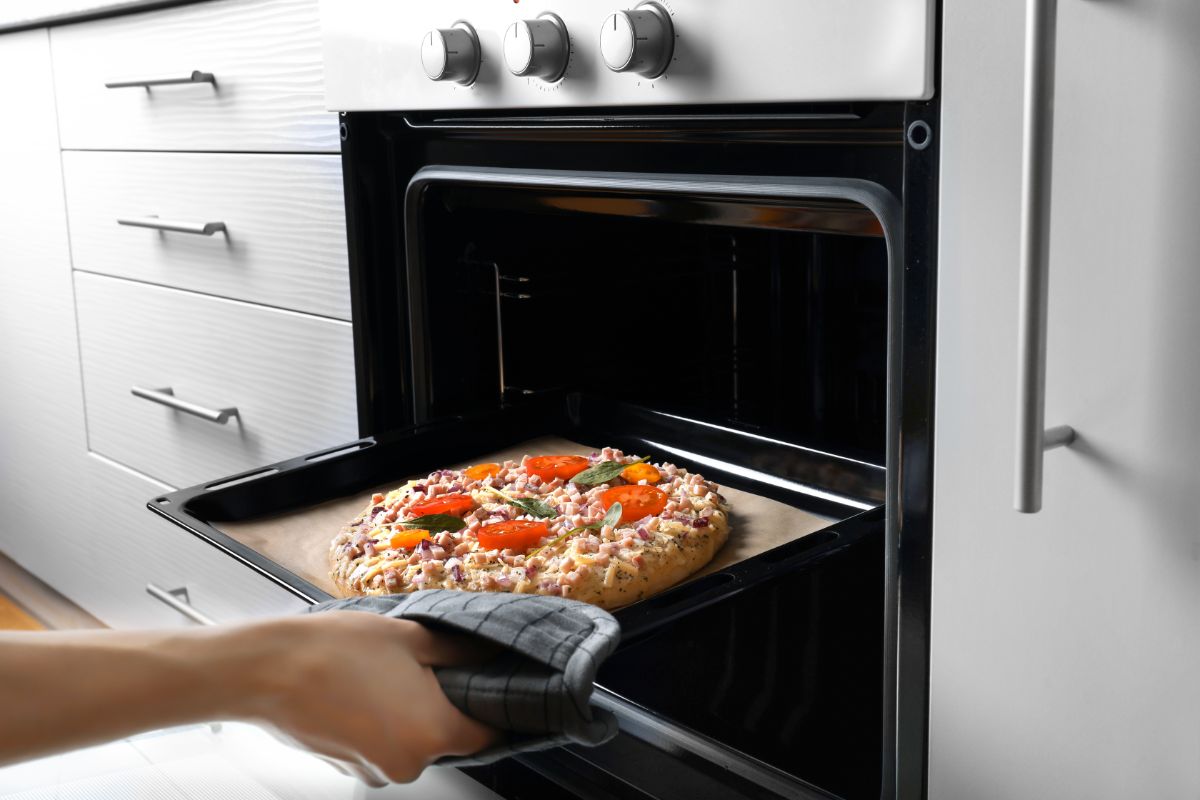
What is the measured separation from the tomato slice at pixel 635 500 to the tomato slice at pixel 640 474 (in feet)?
0.09

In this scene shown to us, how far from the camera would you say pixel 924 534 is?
68 centimetres

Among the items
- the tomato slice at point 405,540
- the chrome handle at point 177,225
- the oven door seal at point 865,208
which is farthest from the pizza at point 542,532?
the chrome handle at point 177,225

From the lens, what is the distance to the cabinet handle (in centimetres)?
54

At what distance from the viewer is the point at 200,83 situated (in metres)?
1.39

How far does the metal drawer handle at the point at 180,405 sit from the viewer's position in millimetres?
1450

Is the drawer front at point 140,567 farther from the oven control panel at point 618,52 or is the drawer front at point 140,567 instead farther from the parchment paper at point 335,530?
the oven control panel at point 618,52

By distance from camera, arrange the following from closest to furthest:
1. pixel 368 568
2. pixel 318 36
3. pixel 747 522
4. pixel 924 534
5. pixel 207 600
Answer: pixel 924 534 → pixel 368 568 → pixel 747 522 → pixel 318 36 → pixel 207 600

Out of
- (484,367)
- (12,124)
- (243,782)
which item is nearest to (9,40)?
(12,124)

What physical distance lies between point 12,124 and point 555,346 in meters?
1.22

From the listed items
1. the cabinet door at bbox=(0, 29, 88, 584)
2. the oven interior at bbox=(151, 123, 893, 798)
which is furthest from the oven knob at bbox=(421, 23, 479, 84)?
the cabinet door at bbox=(0, 29, 88, 584)

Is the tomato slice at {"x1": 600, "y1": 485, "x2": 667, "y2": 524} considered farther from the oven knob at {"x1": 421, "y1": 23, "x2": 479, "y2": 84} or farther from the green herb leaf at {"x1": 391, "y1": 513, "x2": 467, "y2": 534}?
the oven knob at {"x1": 421, "y1": 23, "x2": 479, "y2": 84}

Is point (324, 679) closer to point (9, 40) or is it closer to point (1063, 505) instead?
point (1063, 505)

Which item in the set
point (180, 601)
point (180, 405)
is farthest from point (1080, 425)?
point (180, 601)

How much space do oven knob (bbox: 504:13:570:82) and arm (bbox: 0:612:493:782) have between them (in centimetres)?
46
